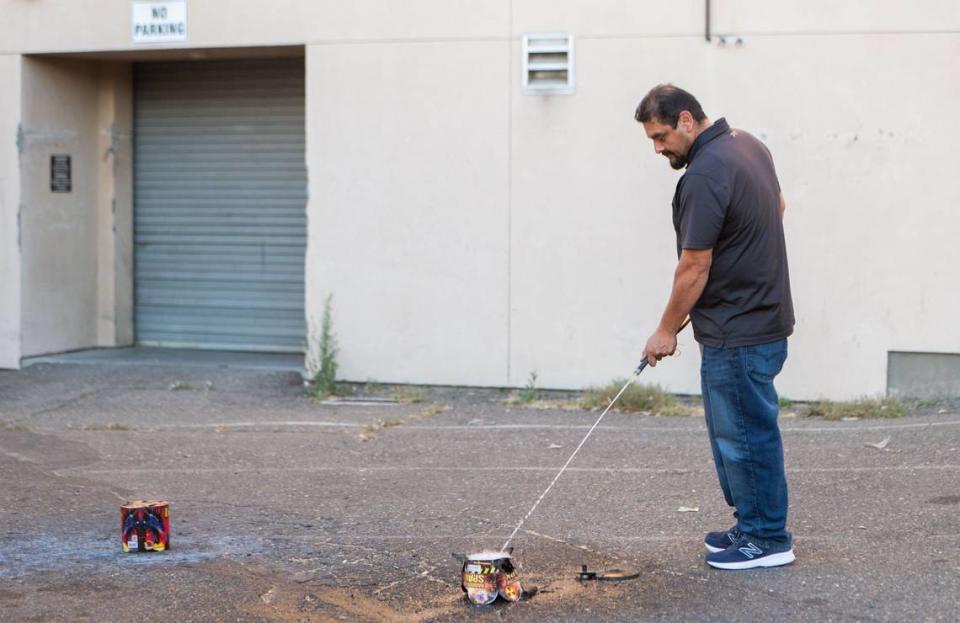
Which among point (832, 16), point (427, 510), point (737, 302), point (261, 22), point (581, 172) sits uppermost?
point (261, 22)

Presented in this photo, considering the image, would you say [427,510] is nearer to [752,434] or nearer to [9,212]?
[752,434]

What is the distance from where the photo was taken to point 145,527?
6.07m

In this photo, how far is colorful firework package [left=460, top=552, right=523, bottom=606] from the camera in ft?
16.8

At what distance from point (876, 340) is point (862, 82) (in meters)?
1.95

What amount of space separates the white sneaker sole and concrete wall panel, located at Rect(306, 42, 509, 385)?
5177 millimetres

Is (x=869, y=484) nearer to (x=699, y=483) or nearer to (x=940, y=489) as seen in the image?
(x=940, y=489)

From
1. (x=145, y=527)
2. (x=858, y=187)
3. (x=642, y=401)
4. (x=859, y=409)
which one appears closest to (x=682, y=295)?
(x=145, y=527)

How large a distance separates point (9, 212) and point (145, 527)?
6.68 metres

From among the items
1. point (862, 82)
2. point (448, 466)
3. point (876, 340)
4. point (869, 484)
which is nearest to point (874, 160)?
point (862, 82)

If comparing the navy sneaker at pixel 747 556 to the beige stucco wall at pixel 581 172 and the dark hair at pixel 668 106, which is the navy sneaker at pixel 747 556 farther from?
the beige stucco wall at pixel 581 172

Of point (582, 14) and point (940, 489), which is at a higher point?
point (582, 14)

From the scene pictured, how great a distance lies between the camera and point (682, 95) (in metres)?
5.60

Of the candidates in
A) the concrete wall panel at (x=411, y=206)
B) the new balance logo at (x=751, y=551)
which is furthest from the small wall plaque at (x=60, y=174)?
the new balance logo at (x=751, y=551)

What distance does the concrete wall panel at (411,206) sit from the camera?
10.6 m
